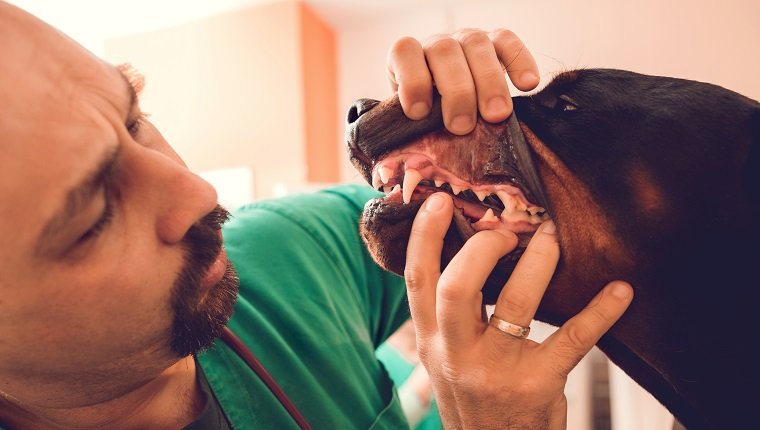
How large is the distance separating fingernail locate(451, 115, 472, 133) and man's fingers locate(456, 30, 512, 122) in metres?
0.03

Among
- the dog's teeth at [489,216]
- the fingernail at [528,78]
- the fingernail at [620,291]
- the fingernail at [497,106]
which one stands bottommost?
the fingernail at [620,291]

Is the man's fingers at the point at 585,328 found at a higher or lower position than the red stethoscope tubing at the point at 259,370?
higher

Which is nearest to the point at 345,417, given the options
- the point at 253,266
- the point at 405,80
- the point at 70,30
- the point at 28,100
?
the point at 253,266

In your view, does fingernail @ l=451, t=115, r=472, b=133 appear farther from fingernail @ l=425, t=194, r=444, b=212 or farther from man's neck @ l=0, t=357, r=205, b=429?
man's neck @ l=0, t=357, r=205, b=429

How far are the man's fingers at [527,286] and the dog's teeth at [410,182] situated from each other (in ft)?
0.68

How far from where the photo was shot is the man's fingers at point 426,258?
75cm

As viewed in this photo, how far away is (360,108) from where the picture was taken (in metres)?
0.92

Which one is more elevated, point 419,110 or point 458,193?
point 419,110

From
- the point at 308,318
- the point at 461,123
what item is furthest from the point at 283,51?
the point at 461,123

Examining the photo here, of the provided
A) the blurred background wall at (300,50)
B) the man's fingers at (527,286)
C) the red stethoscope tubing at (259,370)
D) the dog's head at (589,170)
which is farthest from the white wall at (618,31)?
the red stethoscope tubing at (259,370)

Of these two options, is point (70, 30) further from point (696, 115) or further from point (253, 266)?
point (696, 115)

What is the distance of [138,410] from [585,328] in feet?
2.37

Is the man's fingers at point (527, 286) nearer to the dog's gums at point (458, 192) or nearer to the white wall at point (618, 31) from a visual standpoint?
the dog's gums at point (458, 192)

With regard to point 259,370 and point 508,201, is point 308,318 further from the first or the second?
point 508,201
